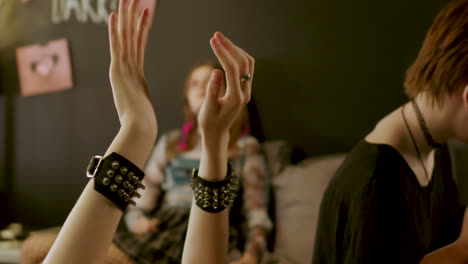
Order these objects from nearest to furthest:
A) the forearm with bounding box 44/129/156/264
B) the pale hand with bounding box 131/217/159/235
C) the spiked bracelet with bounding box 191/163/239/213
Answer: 1. the forearm with bounding box 44/129/156/264
2. the spiked bracelet with bounding box 191/163/239/213
3. the pale hand with bounding box 131/217/159/235

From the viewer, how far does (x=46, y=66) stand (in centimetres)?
77

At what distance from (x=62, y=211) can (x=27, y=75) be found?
321mm

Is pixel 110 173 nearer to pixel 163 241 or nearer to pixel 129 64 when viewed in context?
pixel 129 64

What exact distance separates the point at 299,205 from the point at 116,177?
804mm

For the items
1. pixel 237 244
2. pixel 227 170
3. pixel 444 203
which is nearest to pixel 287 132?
pixel 237 244

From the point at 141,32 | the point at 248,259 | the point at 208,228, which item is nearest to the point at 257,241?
the point at 248,259

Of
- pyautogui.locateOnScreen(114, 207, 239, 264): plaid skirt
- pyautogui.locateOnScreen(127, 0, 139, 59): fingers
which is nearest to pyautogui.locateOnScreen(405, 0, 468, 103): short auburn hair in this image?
pyautogui.locateOnScreen(127, 0, 139, 59): fingers

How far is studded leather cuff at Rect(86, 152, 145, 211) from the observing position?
1.05 ft

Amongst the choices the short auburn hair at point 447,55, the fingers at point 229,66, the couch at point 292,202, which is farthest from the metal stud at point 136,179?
the couch at point 292,202

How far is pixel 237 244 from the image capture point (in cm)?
103

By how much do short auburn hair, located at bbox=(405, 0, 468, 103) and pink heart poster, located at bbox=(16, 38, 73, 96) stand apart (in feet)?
2.32

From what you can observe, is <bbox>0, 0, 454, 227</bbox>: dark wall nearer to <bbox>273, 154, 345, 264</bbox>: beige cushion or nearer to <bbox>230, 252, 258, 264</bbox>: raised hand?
<bbox>273, 154, 345, 264</bbox>: beige cushion

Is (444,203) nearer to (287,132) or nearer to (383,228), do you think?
(383,228)

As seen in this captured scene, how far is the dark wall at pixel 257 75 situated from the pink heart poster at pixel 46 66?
0.02 meters
